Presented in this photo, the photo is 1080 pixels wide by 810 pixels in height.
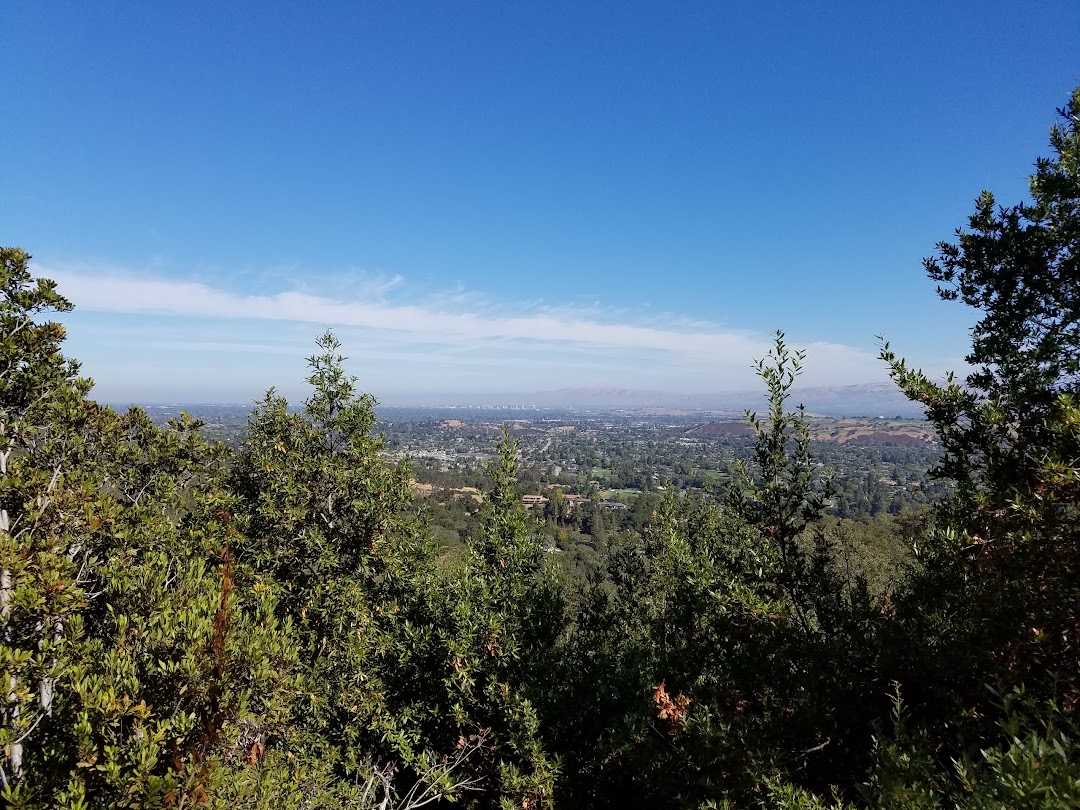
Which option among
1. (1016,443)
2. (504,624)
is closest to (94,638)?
(504,624)

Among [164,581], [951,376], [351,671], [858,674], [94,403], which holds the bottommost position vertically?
[351,671]

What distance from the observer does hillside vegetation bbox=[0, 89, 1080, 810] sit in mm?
4832

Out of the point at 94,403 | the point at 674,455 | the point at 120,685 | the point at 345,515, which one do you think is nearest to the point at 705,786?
the point at 120,685

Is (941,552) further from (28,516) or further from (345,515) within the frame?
(28,516)

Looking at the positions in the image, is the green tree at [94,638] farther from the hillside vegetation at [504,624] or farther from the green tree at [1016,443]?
the green tree at [1016,443]

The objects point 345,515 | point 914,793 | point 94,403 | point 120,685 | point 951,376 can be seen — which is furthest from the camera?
point 345,515

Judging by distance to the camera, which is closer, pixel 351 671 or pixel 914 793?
pixel 914 793

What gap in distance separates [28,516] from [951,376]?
1197cm

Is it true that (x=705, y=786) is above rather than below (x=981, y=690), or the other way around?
below

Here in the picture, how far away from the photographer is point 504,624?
8648 mm

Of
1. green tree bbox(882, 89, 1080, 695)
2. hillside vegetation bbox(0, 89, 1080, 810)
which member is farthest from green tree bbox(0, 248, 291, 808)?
green tree bbox(882, 89, 1080, 695)

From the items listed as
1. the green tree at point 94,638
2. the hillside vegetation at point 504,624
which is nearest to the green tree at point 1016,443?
the hillside vegetation at point 504,624

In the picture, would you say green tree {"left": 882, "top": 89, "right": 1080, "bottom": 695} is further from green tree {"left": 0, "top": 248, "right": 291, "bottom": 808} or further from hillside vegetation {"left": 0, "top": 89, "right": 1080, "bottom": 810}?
green tree {"left": 0, "top": 248, "right": 291, "bottom": 808}

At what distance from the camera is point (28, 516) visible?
6.35 metres
